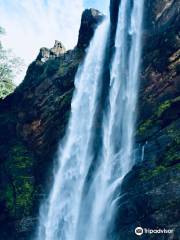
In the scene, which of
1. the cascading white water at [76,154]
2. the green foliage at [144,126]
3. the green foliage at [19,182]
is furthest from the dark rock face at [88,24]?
the green foliage at [144,126]

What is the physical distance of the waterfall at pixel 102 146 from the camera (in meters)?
19.0

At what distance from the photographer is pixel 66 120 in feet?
88.3

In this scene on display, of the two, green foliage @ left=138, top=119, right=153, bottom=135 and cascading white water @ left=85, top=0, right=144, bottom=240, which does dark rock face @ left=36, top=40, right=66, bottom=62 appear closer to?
cascading white water @ left=85, top=0, right=144, bottom=240

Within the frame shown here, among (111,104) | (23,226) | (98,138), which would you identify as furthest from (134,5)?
(23,226)

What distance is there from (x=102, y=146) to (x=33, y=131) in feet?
27.3

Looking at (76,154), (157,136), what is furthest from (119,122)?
(76,154)

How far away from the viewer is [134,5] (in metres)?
24.7

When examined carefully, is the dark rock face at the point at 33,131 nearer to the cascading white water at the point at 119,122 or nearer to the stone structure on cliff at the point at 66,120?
the stone structure on cliff at the point at 66,120

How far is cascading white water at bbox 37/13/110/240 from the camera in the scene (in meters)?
22.2

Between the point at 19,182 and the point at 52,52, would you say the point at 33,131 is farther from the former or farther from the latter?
the point at 52,52

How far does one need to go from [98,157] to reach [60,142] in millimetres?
5150

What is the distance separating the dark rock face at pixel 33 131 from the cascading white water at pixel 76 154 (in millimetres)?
966

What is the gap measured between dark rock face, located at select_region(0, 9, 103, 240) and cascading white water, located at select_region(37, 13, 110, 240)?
966mm

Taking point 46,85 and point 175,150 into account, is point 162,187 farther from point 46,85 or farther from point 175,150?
point 46,85
